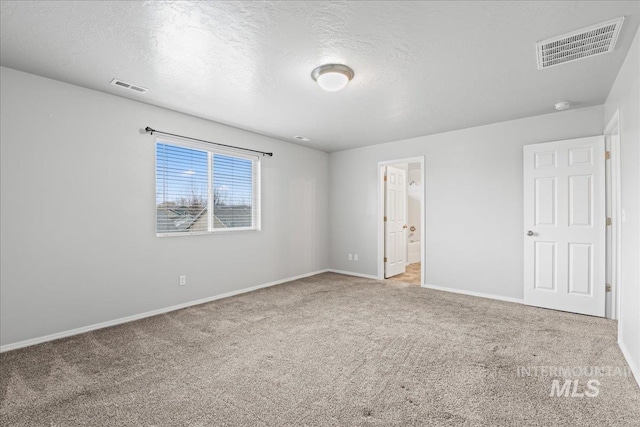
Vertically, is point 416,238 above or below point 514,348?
above

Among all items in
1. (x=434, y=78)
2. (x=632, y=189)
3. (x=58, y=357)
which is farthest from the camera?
(x=434, y=78)

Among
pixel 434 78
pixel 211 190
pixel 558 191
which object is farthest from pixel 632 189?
pixel 211 190

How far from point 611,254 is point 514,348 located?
1943 mm

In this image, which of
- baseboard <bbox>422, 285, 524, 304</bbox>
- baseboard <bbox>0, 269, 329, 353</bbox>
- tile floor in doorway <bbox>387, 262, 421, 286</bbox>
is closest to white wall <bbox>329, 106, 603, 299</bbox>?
baseboard <bbox>422, 285, 524, 304</bbox>

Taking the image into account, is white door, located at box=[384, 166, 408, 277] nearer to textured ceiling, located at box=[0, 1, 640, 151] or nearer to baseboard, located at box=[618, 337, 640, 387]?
textured ceiling, located at box=[0, 1, 640, 151]

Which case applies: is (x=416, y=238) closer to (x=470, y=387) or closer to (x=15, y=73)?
(x=470, y=387)

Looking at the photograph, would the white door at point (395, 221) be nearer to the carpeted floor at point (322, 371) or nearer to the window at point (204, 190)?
the carpeted floor at point (322, 371)

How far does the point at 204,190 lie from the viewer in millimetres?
4219

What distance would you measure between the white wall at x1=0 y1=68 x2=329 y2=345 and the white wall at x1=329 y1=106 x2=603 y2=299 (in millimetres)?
3249

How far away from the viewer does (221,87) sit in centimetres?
310

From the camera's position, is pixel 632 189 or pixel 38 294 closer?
pixel 632 189

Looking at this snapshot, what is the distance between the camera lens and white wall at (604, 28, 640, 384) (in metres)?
2.20

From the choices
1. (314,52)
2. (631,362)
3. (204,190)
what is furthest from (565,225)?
(204,190)

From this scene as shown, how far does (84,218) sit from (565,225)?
18.2 feet
